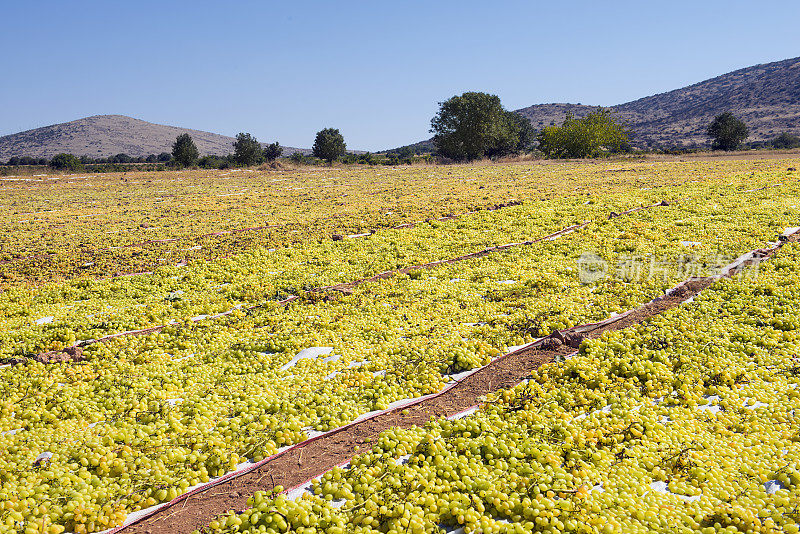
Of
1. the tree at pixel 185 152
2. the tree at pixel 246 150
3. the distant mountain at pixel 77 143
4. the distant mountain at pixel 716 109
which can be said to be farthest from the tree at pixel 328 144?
the distant mountain at pixel 77 143

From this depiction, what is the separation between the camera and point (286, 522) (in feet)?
13.4

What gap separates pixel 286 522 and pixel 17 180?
5360 cm

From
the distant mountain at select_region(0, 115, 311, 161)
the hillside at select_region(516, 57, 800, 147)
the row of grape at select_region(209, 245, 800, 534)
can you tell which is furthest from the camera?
the distant mountain at select_region(0, 115, 311, 161)

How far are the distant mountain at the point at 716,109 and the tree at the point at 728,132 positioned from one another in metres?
18.8

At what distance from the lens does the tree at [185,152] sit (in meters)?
63.2

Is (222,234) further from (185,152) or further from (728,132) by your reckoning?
(728,132)

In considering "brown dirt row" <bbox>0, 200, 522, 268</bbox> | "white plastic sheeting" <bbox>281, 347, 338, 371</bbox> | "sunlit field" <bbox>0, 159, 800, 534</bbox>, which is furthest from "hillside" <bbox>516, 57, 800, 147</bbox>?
"white plastic sheeting" <bbox>281, 347, 338, 371</bbox>

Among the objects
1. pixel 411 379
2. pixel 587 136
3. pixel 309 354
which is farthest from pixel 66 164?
pixel 587 136

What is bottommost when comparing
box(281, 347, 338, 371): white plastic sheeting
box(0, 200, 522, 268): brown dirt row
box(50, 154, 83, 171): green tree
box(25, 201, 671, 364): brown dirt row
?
box(281, 347, 338, 371): white plastic sheeting

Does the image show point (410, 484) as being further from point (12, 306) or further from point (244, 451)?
point (12, 306)

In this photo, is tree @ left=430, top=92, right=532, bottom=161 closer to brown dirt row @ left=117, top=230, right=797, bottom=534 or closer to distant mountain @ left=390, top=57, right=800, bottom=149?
distant mountain @ left=390, top=57, right=800, bottom=149

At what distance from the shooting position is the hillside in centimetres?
11805

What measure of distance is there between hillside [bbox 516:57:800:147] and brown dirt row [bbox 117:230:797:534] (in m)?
119

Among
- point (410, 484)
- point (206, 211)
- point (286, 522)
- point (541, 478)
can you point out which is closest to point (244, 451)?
point (286, 522)
